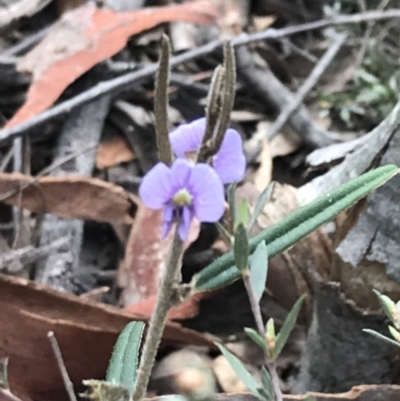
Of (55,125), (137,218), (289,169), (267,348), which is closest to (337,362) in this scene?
(267,348)

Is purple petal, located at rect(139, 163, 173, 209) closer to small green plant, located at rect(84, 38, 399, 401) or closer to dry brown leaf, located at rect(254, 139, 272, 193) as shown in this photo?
small green plant, located at rect(84, 38, 399, 401)

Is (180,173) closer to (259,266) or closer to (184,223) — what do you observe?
(184,223)

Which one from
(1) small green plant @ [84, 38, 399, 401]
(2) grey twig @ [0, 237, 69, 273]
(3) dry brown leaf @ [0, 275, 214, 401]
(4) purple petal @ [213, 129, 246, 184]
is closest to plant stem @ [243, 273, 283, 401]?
(1) small green plant @ [84, 38, 399, 401]

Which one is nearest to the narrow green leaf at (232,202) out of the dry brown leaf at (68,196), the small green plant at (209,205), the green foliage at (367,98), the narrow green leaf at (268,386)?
the small green plant at (209,205)

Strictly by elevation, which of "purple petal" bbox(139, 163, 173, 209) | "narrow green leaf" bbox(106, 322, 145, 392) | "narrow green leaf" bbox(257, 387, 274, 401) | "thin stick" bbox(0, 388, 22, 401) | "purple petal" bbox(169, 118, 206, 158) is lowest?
"narrow green leaf" bbox(257, 387, 274, 401)

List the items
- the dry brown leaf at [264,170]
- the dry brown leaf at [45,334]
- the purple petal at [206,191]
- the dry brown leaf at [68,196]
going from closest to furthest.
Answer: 1. the purple petal at [206,191]
2. the dry brown leaf at [45,334]
3. the dry brown leaf at [68,196]
4. the dry brown leaf at [264,170]

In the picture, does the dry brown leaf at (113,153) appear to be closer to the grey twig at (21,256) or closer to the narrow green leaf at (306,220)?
the grey twig at (21,256)

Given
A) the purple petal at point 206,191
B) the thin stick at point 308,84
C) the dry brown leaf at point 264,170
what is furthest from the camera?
the thin stick at point 308,84
